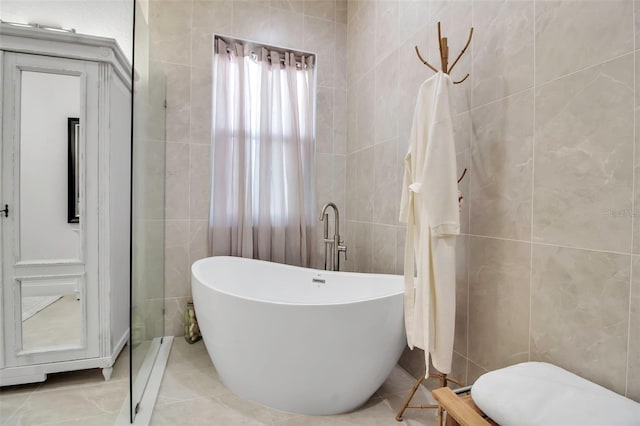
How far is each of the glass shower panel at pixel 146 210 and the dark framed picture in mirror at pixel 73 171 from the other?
0.29 m

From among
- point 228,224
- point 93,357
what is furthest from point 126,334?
point 228,224

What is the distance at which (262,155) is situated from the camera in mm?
2449

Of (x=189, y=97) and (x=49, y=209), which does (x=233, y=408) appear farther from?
(x=189, y=97)

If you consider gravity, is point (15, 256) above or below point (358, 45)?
below

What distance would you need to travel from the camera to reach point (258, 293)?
2244 mm

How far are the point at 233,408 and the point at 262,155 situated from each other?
5.57 feet

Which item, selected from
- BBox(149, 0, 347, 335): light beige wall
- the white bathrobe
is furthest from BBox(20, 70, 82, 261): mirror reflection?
the white bathrobe

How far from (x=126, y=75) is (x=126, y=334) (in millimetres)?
1573

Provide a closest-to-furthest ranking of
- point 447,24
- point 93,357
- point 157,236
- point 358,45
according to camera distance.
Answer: point 447,24 → point 93,357 → point 157,236 → point 358,45

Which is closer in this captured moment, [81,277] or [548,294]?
[548,294]

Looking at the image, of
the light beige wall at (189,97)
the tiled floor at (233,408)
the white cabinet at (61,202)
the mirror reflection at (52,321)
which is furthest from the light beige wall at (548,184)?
the mirror reflection at (52,321)

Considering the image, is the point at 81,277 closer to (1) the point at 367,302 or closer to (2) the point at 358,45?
(1) the point at 367,302

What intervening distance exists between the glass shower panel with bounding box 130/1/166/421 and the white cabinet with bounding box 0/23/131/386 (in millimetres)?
145

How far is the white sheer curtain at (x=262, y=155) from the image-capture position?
2.38 metres
